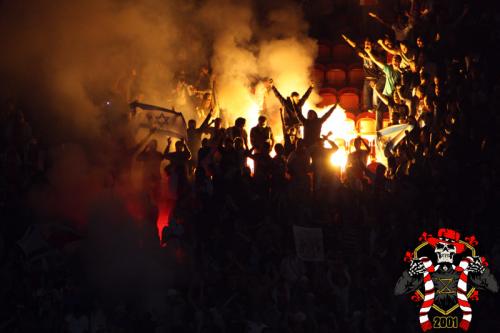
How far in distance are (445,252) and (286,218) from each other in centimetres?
191

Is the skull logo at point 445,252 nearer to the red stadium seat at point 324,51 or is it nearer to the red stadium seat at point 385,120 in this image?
the red stadium seat at point 385,120

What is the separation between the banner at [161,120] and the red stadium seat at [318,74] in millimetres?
3222

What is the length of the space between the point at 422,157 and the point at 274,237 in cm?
239

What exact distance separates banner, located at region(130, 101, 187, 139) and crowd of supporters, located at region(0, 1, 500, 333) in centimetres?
44

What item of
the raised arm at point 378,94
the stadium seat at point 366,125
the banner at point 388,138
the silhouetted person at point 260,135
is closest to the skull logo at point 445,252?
the banner at point 388,138

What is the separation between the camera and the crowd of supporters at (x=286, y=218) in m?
11.3

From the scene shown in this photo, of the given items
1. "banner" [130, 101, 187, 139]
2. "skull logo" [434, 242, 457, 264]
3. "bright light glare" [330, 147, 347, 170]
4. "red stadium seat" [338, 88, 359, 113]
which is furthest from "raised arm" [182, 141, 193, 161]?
"red stadium seat" [338, 88, 359, 113]

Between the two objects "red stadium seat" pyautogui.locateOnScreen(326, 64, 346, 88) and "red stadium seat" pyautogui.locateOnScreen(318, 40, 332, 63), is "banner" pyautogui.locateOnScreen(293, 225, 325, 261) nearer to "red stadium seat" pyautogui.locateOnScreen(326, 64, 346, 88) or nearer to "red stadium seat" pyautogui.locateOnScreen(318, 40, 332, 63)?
"red stadium seat" pyautogui.locateOnScreen(326, 64, 346, 88)

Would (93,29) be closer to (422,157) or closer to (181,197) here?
(181,197)

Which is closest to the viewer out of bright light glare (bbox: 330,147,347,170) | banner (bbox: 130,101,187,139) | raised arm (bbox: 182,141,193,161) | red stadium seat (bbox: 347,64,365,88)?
raised arm (bbox: 182,141,193,161)

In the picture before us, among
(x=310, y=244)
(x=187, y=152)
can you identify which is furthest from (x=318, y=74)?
(x=310, y=244)

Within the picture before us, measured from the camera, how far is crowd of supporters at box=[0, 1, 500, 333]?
11.3 m

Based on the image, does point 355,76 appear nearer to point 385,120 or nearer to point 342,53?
point 342,53

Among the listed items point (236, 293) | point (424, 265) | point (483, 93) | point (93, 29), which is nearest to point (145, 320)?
point (236, 293)
